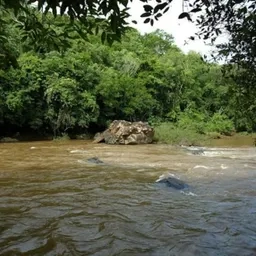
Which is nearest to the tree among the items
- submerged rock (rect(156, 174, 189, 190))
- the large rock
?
submerged rock (rect(156, 174, 189, 190))

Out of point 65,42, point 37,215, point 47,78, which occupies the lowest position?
point 37,215

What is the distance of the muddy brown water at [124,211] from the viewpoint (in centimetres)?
491

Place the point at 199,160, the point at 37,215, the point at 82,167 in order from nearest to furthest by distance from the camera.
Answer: the point at 37,215
the point at 82,167
the point at 199,160

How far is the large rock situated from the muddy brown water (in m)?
10.0

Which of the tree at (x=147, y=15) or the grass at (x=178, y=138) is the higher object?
the tree at (x=147, y=15)

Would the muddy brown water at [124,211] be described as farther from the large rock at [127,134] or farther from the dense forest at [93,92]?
the large rock at [127,134]

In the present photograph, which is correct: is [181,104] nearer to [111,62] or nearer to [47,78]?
[111,62]

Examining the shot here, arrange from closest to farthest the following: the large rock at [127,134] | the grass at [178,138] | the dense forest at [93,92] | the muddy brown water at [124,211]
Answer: the muddy brown water at [124,211] < the large rock at [127,134] < the grass at [178,138] < the dense forest at [93,92]

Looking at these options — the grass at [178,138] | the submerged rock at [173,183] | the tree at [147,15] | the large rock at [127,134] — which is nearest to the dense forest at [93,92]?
the grass at [178,138]

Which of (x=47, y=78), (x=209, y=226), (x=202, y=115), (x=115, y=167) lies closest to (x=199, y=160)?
(x=115, y=167)

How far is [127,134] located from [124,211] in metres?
15.9

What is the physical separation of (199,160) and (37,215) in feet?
29.6

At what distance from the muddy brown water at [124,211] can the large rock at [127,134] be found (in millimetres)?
10014

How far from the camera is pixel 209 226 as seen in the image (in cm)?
584
